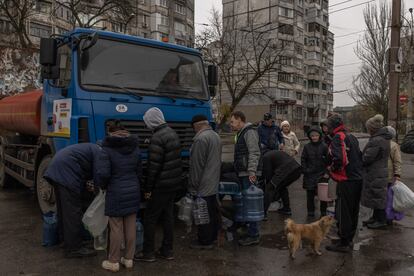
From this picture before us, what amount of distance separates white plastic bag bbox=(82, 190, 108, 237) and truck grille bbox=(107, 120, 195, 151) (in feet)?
3.90

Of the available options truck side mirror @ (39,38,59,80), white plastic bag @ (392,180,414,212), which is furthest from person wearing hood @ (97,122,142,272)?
white plastic bag @ (392,180,414,212)

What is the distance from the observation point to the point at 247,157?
5.62 m

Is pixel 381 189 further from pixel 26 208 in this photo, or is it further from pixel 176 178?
pixel 26 208

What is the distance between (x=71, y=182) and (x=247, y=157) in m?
2.25

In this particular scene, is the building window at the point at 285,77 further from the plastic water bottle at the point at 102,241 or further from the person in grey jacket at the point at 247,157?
the plastic water bottle at the point at 102,241

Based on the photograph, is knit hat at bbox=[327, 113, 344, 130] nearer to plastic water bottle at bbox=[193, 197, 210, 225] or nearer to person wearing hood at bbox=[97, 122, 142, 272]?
plastic water bottle at bbox=[193, 197, 210, 225]

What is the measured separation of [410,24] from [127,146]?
107 feet

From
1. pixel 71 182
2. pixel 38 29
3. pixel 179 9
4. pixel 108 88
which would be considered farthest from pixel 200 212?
pixel 179 9

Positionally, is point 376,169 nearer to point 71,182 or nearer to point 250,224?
point 250,224

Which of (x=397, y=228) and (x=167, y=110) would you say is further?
(x=397, y=228)

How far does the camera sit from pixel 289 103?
6166 centimetres

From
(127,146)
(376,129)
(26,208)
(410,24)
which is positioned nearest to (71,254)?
(127,146)

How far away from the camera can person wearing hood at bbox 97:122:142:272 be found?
182 inches

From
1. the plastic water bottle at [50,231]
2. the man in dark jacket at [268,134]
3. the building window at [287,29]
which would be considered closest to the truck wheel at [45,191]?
the plastic water bottle at [50,231]
